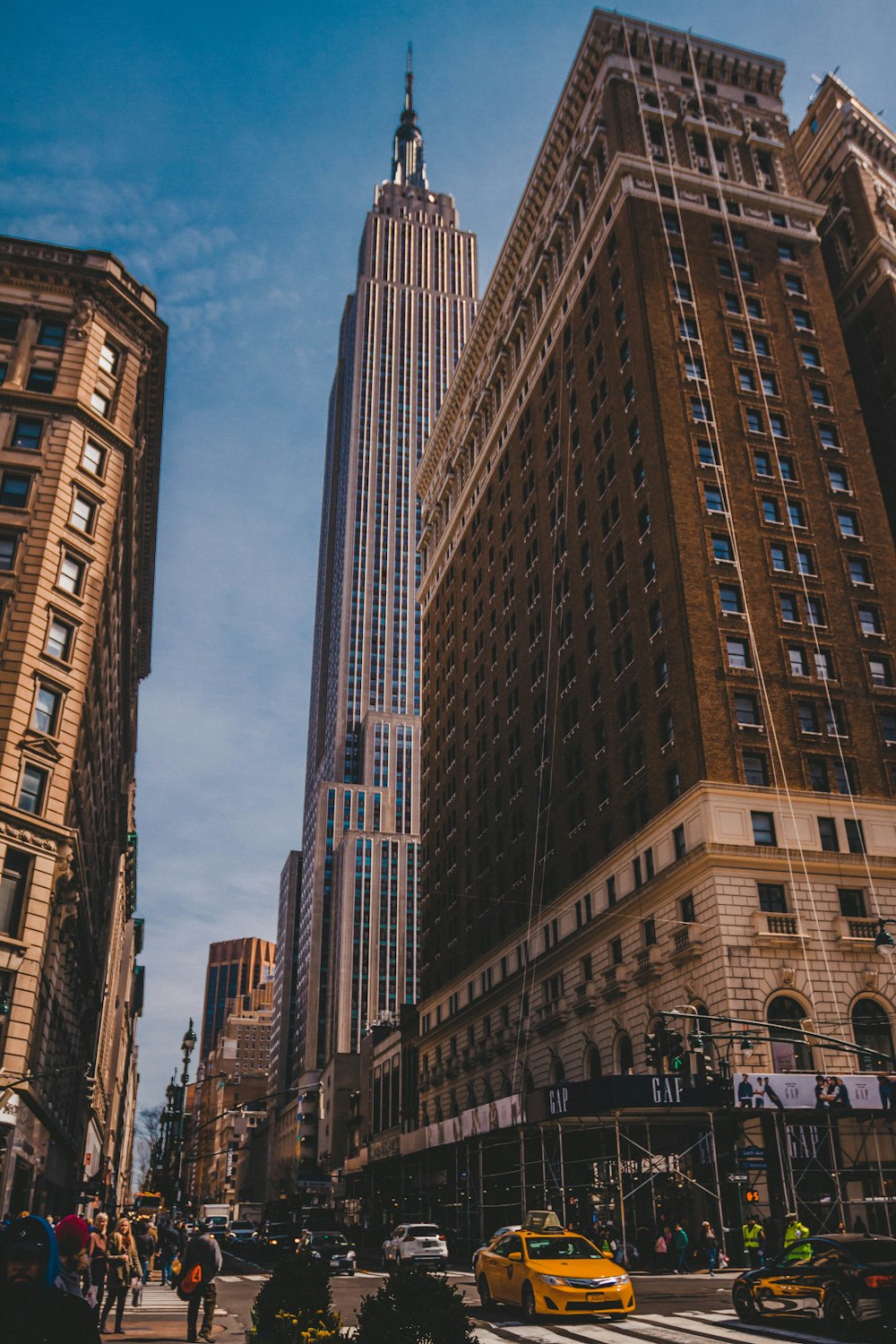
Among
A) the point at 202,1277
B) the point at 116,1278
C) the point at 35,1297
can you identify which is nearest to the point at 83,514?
the point at 116,1278

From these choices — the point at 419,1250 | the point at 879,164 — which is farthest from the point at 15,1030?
the point at 879,164

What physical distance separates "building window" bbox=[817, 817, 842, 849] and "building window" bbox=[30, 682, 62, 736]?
30676 mm

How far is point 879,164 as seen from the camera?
255 feet

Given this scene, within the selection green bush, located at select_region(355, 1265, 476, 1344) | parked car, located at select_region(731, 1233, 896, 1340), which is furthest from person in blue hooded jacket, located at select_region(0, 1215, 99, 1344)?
parked car, located at select_region(731, 1233, 896, 1340)

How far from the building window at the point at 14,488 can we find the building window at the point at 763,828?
3191 centimetres

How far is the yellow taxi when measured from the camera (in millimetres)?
19031

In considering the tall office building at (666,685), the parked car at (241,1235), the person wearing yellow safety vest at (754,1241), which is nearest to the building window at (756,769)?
the tall office building at (666,685)

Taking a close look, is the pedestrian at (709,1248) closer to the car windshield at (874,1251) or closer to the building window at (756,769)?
the car windshield at (874,1251)

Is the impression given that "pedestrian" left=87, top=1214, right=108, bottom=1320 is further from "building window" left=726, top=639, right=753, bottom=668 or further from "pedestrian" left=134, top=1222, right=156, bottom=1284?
"building window" left=726, top=639, right=753, bottom=668

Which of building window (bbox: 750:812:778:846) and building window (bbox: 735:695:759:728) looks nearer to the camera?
building window (bbox: 750:812:778:846)

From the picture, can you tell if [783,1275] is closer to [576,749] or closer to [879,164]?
[576,749]

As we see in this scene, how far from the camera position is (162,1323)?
21250 mm

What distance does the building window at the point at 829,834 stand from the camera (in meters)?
42.3

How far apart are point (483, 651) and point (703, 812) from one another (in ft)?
125
